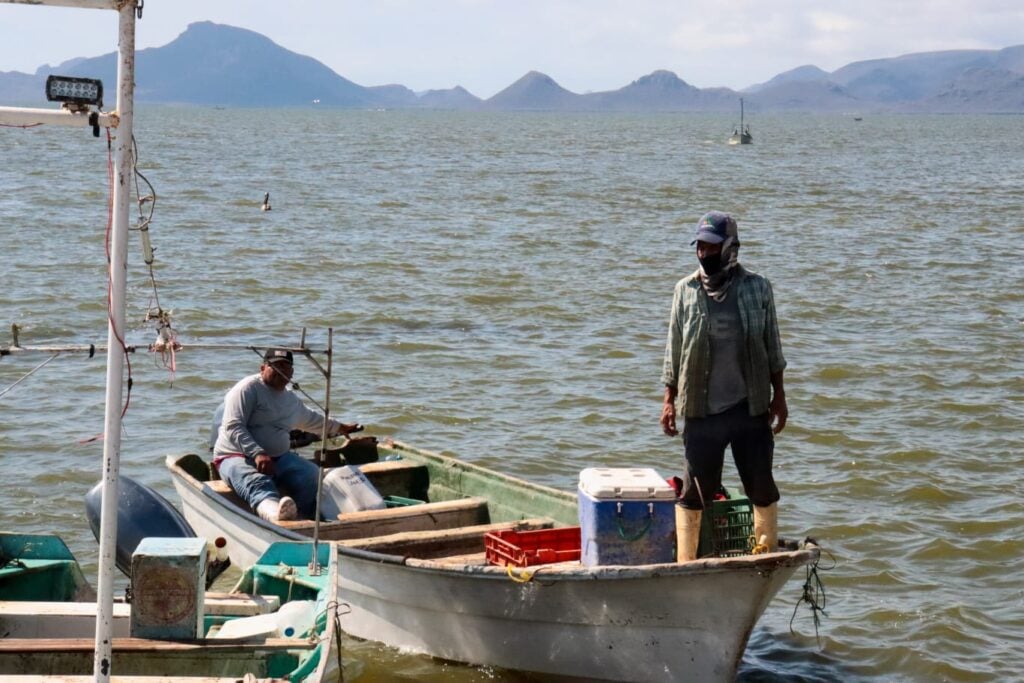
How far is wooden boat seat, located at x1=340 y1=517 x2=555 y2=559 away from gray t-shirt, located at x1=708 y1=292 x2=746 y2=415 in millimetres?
2217

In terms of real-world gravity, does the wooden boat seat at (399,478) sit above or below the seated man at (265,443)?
below

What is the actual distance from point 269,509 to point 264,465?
0.43m

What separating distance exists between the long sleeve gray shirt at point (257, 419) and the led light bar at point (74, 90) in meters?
4.79

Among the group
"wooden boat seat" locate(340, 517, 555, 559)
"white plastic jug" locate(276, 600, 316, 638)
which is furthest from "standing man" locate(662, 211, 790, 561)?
"white plastic jug" locate(276, 600, 316, 638)

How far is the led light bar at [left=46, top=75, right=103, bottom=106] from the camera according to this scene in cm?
586

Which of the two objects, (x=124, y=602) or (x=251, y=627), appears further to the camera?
(x=124, y=602)

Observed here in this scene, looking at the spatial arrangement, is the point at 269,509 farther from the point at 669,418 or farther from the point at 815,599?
the point at 815,599

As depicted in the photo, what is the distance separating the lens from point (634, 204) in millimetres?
44031

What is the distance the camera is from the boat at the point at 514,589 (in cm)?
823

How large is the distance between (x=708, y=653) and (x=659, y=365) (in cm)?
1070

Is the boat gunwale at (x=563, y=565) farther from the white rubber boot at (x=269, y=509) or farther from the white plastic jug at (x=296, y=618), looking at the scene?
the white plastic jug at (x=296, y=618)

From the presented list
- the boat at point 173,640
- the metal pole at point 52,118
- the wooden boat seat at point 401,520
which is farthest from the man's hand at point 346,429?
the metal pole at point 52,118

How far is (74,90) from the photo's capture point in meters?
5.89

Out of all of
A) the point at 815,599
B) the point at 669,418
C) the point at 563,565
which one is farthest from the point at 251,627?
the point at 815,599
